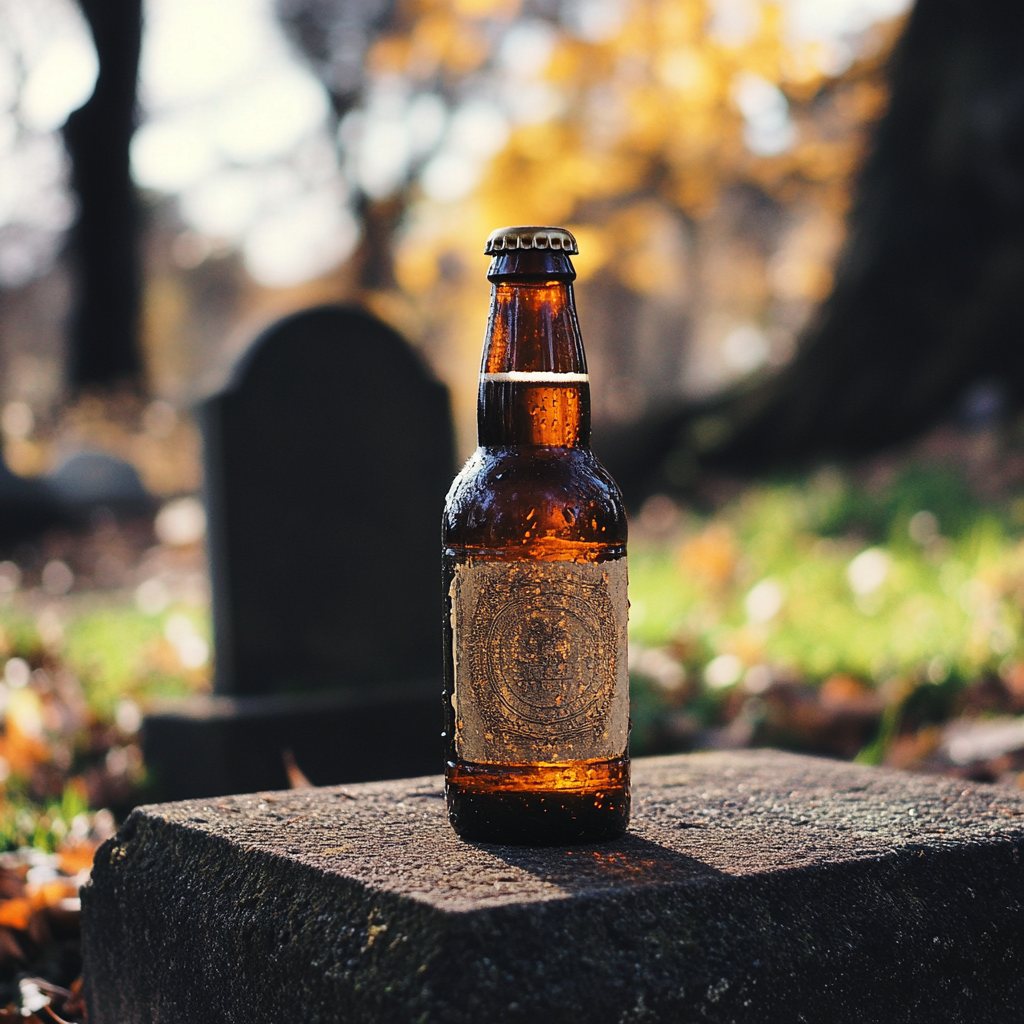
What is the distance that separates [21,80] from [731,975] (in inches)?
848

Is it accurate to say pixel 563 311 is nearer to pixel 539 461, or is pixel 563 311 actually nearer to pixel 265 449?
pixel 539 461

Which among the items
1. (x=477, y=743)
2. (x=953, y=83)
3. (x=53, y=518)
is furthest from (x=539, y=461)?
(x=53, y=518)

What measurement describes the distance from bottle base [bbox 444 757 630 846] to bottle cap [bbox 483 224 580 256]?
0.75 meters

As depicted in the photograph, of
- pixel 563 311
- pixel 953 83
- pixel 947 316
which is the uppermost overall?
pixel 953 83

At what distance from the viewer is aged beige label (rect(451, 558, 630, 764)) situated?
5.82ft

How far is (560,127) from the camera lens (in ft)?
62.6

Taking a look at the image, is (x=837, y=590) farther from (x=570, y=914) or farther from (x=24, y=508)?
(x=24, y=508)

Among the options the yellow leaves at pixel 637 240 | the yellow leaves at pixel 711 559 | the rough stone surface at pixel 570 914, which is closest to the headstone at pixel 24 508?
the yellow leaves at pixel 711 559

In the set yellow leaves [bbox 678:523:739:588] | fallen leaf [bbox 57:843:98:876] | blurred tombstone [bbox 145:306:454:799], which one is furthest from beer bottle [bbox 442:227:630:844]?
yellow leaves [bbox 678:523:739:588]

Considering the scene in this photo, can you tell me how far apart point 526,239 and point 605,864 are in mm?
883

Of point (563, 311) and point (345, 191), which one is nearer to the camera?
point (563, 311)

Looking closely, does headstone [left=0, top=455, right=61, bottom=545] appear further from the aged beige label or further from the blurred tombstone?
the aged beige label

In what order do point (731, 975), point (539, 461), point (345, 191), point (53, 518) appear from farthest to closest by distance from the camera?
point (345, 191), point (53, 518), point (539, 461), point (731, 975)

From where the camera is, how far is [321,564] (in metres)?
4.77
